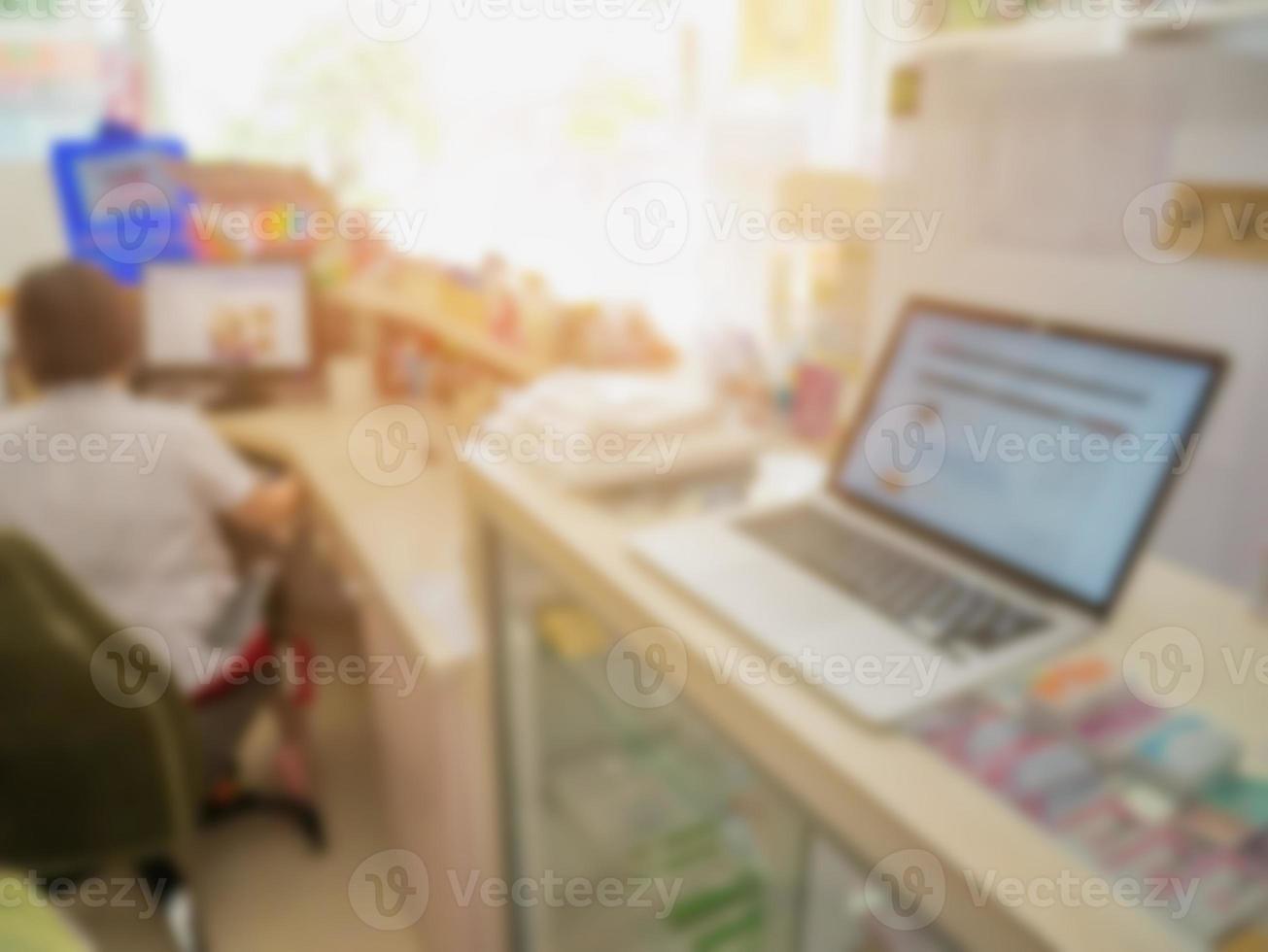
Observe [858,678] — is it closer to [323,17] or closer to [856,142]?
[856,142]

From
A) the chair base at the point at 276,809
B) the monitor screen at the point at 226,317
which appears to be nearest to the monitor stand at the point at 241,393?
the monitor screen at the point at 226,317

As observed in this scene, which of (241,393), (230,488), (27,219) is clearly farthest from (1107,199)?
(27,219)

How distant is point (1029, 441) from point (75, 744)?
1308 mm

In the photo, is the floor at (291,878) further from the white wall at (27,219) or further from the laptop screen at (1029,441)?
the white wall at (27,219)

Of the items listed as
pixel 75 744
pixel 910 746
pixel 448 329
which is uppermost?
pixel 448 329

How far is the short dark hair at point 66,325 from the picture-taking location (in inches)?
59.7

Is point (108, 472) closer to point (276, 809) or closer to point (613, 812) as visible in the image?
point (276, 809)

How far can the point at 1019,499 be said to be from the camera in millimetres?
813

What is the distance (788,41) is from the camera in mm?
1503

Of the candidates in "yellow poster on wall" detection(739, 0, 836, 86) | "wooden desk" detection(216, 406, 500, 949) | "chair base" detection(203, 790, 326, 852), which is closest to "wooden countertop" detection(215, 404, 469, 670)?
"wooden desk" detection(216, 406, 500, 949)

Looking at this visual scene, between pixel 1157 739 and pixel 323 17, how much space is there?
2858 mm

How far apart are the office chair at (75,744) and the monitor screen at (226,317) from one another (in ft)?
3.83

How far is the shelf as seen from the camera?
5.66ft

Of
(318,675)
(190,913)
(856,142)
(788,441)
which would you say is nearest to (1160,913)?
(788,441)
